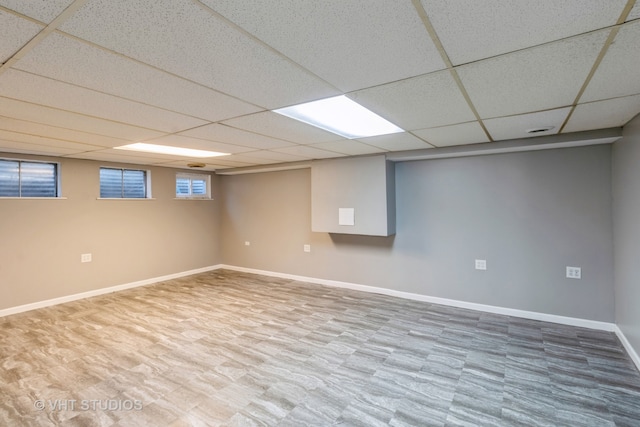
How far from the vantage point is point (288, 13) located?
1158 millimetres

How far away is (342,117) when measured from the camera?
9.29ft

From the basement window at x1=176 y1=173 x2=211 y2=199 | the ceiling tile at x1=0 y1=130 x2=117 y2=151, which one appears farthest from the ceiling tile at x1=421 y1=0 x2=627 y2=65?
the basement window at x1=176 y1=173 x2=211 y2=199

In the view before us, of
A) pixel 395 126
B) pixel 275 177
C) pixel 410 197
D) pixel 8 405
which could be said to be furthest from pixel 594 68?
pixel 275 177

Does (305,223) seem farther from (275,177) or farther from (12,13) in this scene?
(12,13)

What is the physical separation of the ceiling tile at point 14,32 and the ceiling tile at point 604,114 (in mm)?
3349

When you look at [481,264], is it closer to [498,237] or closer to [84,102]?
[498,237]

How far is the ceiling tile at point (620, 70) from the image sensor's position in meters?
1.36

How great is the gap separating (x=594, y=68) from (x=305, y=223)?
457cm

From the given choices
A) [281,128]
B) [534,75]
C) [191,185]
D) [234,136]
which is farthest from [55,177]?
[534,75]

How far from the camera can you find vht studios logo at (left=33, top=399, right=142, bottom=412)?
2.23m

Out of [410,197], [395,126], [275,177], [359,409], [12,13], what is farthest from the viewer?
[275,177]

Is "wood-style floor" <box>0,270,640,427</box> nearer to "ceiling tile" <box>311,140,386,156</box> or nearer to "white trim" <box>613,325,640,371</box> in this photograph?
Result: "white trim" <box>613,325,640,371</box>

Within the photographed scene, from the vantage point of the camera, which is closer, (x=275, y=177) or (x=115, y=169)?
(x=115, y=169)

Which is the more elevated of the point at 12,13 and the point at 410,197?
the point at 12,13
